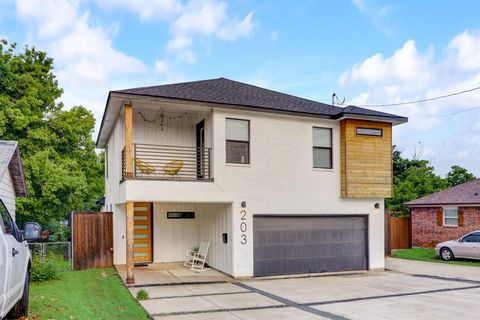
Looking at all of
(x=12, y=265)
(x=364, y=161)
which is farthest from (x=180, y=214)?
(x=12, y=265)

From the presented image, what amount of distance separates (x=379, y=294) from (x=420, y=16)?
11.2m

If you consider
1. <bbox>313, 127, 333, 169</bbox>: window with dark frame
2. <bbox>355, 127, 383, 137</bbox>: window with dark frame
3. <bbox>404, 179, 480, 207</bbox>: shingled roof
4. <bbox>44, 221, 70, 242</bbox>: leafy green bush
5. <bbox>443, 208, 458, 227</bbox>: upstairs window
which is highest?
<bbox>355, 127, 383, 137</bbox>: window with dark frame

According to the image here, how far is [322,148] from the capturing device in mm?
13766

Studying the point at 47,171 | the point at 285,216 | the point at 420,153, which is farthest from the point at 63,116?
the point at 420,153

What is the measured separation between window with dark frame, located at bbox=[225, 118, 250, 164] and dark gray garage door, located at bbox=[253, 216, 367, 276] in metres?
1.93

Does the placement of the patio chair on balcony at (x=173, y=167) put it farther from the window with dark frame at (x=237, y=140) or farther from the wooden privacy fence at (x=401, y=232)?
the wooden privacy fence at (x=401, y=232)

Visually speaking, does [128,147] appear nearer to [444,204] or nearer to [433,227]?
[444,204]

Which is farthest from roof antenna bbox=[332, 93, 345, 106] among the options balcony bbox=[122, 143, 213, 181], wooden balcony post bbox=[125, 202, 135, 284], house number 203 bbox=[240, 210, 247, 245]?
wooden balcony post bbox=[125, 202, 135, 284]

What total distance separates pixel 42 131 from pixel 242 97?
11.8 meters

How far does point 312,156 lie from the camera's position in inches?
533

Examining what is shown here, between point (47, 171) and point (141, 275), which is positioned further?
point (47, 171)

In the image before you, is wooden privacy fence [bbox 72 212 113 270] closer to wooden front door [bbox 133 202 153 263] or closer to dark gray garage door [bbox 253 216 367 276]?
wooden front door [bbox 133 202 153 263]

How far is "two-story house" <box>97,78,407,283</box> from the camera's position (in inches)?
477

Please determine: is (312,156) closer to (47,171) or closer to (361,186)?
(361,186)
